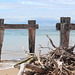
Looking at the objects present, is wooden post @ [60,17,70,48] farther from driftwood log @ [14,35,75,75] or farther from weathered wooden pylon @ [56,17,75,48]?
driftwood log @ [14,35,75,75]

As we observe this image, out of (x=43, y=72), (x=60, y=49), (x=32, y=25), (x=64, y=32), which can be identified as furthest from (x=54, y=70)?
(x=32, y=25)

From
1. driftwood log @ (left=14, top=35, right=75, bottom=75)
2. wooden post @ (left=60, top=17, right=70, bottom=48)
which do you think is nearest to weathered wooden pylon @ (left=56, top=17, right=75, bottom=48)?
wooden post @ (left=60, top=17, right=70, bottom=48)

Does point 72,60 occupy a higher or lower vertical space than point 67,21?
lower

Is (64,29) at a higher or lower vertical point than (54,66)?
higher

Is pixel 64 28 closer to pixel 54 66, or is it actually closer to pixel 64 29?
pixel 64 29

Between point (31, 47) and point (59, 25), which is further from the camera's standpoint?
point (31, 47)

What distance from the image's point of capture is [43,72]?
4285mm

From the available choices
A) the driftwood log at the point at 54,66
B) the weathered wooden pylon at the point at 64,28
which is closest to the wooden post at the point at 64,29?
the weathered wooden pylon at the point at 64,28

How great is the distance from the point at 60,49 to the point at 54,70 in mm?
1295

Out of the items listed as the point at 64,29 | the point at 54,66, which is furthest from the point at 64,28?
the point at 54,66

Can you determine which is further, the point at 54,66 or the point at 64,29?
the point at 64,29

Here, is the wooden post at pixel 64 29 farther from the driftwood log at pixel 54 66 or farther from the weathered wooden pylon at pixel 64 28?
the driftwood log at pixel 54 66

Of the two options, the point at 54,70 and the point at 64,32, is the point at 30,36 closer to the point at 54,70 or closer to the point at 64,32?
the point at 64,32

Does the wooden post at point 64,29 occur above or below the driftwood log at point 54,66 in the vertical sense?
above
